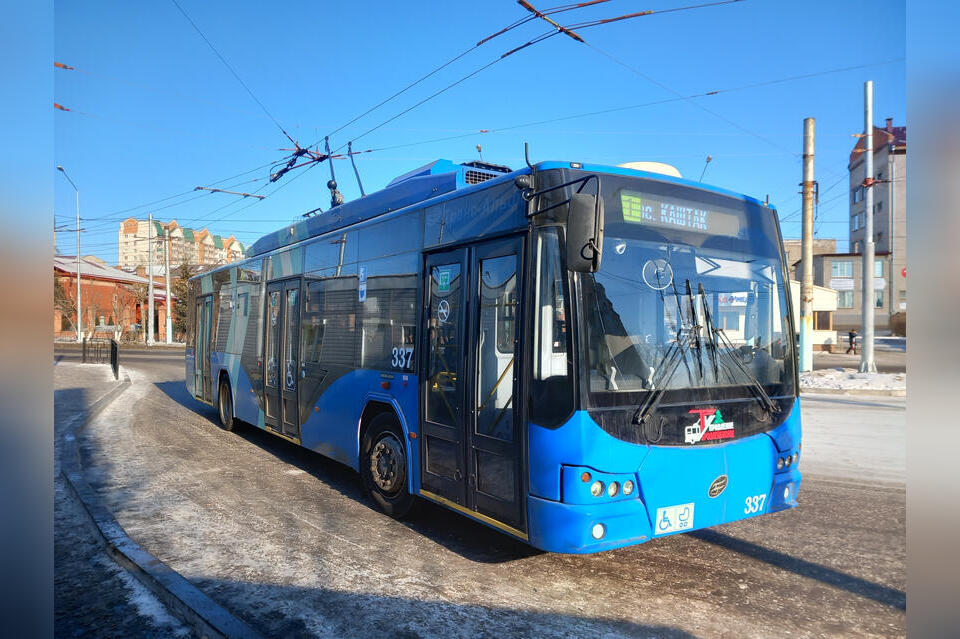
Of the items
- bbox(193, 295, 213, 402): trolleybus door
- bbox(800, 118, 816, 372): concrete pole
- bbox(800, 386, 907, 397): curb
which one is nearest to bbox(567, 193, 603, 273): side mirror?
bbox(193, 295, 213, 402): trolleybus door

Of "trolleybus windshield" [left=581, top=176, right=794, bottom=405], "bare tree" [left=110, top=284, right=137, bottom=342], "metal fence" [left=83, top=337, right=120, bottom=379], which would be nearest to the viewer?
"trolleybus windshield" [left=581, top=176, right=794, bottom=405]

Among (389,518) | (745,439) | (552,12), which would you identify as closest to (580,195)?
(745,439)

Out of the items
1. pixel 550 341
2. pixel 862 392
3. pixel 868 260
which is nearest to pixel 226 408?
pixel 550 341

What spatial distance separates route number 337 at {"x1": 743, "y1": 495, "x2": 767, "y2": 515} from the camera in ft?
15.5

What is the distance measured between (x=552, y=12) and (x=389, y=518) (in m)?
7.07

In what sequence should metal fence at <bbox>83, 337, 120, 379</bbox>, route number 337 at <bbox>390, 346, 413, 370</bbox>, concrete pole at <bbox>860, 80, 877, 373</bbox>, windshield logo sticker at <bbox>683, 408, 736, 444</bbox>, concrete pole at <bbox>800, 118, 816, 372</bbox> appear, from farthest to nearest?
metal fence at <bbox>83, 337, 120, 379</bbox> < concrete pole at <bbox>860, 80, 877, 373</bbox> < concrete pole at <bbox>800, 118, 816, 372</bbox> < route number 337 at <bbox>390, 346, 413, 370</bbox> < windshield logo sticker at <bbox>683, 408, 736, 444</bbox>

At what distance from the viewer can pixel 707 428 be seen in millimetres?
4539

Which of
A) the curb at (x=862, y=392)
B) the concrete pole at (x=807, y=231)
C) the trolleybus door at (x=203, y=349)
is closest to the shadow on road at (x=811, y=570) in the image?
the trolleybus door at (x=203, y=349)

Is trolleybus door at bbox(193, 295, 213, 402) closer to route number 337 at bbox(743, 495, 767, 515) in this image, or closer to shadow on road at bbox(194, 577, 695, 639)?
shadow on road at bbox(194, 577, 695, 639)

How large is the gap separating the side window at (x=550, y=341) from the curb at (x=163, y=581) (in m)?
2.29

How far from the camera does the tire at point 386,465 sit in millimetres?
6078

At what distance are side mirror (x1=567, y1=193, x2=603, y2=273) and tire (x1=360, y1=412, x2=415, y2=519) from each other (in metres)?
2.87

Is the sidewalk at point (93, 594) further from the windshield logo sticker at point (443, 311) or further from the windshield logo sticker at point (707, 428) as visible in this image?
the windshield logo sticker at point (707, 428)

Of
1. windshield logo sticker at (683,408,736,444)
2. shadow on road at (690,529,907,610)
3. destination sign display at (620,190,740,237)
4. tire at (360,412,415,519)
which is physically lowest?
shadow on road at (690,529,907,610)
